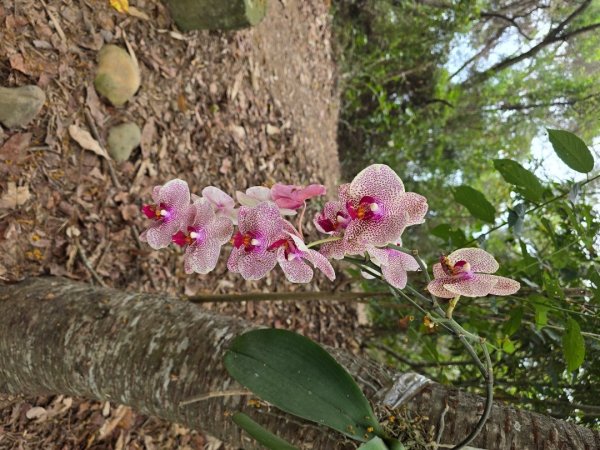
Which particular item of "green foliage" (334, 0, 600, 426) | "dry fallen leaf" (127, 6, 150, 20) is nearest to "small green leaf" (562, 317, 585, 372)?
"dry fallen leaf" (127, 6, 150, 20)

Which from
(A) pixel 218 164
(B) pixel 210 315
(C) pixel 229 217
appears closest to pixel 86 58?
(A) pixel 218 164

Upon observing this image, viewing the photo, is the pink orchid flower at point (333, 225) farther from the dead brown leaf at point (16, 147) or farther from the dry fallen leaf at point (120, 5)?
the dry fallen leaf at point (120, 5)

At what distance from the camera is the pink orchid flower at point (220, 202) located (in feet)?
2.52

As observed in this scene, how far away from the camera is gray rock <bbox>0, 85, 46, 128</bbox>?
52.4 inches

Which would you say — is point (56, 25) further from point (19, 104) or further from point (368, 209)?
point (368, 209)

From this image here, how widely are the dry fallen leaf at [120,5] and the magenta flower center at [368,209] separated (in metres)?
1.43

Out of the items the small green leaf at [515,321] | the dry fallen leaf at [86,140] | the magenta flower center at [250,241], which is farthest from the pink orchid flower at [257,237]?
the dry fallen leaf at [86,140]

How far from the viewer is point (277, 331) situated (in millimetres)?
798

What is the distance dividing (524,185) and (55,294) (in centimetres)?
108

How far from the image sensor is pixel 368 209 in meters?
0.62

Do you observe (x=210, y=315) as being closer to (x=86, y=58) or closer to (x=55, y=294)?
(x=55, y=294)

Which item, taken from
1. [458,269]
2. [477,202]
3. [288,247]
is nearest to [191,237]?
[288,247]

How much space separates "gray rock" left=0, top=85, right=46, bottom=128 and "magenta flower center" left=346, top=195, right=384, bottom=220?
3.66 feet

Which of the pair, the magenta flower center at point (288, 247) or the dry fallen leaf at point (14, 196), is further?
the dry fallen leaf at point (14, 196)
